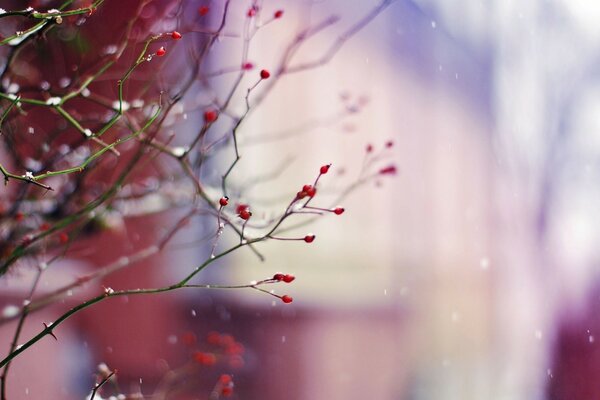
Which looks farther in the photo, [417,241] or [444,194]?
[444,194]

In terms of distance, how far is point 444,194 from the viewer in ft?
33.4

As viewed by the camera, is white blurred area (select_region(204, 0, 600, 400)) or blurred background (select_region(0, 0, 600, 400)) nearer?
blurred background (select_region(0, 0, 600, 400))

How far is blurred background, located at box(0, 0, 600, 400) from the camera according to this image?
21.9 ft

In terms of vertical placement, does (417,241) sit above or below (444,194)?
below

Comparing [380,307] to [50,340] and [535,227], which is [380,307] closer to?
[535,227]

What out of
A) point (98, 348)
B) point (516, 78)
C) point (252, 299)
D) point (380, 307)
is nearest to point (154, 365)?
point (98, 348)

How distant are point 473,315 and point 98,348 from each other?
557 centimetres

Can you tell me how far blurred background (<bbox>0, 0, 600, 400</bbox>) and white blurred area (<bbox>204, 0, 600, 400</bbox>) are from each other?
2 cm

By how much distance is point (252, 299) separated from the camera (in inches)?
299

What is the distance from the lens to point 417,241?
9.55 m

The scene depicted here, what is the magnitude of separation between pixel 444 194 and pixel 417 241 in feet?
3.12

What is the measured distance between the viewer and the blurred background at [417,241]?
667 cm

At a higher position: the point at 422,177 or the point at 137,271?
the point at 422,177

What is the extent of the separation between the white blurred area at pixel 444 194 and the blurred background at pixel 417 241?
0.9 inches
